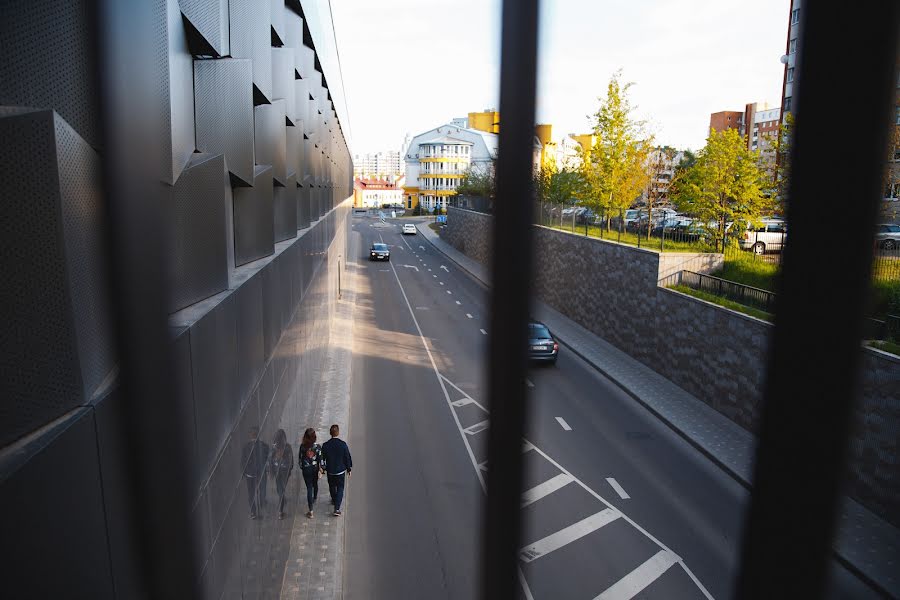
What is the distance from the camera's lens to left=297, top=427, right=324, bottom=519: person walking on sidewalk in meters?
9.48

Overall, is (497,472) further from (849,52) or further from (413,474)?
(413,474)

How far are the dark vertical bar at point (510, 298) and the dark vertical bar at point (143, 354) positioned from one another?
2.30 ft

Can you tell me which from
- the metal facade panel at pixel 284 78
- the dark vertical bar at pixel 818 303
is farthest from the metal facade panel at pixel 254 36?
the dark vertical bar at pixel 818 303

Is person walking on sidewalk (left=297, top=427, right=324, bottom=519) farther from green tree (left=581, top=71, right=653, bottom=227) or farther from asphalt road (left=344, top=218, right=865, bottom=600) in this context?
green tree (left=581, top=71, right=653, bottom=227)

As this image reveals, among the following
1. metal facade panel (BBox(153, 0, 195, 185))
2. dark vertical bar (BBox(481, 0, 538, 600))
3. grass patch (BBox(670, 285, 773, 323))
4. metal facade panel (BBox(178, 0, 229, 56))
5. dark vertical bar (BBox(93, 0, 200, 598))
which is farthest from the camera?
grass patch (BBox(670, 285, 773, 323))

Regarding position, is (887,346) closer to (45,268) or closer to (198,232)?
(198,232)

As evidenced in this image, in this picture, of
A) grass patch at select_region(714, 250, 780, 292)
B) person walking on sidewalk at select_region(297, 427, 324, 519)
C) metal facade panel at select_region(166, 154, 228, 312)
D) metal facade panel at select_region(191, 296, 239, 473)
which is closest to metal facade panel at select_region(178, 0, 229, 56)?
metal facade panel at select_region(166, 154, 228, 312)

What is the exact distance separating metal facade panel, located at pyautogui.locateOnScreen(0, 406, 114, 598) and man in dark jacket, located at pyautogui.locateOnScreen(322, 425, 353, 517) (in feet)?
25.4

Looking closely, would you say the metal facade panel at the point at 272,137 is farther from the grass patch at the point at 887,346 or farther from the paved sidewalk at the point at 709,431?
the grass patch at the point at 887,346

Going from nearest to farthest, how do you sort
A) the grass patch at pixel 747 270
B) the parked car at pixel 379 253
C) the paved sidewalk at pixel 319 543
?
the paved sidewalk at pixel 319 543, the grass patch at pixel 747 270, the parked car at pixel 379 253

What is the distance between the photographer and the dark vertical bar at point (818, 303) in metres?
0.81

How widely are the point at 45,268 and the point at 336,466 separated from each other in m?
8.07

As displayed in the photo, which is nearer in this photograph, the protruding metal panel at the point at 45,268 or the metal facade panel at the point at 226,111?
the protruding metal panel at the point at 45,268

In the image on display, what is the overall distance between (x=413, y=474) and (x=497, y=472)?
391 inches
